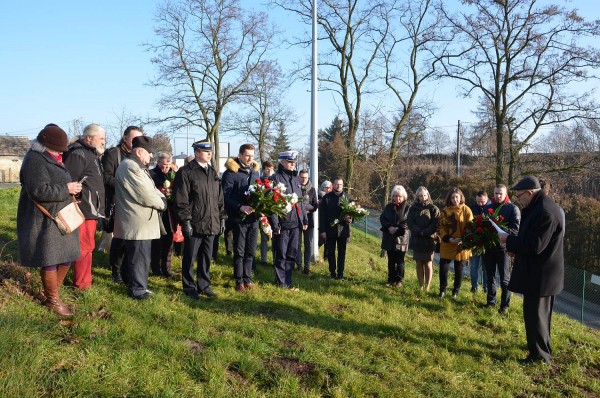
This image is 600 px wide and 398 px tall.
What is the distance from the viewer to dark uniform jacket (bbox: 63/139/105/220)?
5703 mm

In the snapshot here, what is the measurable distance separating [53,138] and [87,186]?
1069 millimetres

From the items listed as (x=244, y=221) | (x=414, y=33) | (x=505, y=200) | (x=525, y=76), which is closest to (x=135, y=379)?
(x=244, y=221)

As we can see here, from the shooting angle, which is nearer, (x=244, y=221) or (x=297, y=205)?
(x=244, y=221)

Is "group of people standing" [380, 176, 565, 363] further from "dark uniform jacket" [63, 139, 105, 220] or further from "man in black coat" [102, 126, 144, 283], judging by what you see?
"dark uniform jacket" [63, 139, 105, 220]

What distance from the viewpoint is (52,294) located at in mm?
4848

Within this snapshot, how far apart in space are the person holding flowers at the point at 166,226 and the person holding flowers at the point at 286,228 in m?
1.67

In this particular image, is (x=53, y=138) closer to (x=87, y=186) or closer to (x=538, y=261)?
(x=87, y=186)

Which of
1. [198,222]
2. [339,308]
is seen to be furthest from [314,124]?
[198,222]

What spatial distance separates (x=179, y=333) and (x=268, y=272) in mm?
3909

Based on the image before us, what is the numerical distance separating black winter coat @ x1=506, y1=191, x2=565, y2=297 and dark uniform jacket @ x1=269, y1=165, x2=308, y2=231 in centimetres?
353

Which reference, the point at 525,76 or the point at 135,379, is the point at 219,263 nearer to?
the point at 135,379

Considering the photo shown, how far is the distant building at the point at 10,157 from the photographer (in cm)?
6169

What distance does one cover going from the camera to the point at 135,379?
3.74m

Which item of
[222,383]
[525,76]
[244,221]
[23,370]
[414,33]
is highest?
[414,33]
